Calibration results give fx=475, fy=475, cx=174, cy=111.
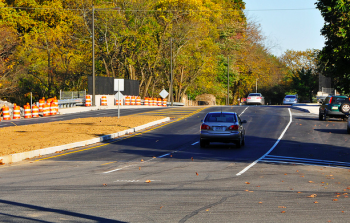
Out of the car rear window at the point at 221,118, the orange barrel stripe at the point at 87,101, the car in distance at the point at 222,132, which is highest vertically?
the orange barrel stripe at the point at 87,101

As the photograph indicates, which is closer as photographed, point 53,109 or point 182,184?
point 182,184

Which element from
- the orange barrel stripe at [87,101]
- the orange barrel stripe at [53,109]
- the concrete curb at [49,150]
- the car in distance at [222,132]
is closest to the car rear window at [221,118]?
the car in distance at [222,132]

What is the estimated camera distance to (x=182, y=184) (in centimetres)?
1120

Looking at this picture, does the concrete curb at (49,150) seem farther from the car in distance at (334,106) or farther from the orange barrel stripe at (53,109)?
A: the orange barrel stripe at (53,109)

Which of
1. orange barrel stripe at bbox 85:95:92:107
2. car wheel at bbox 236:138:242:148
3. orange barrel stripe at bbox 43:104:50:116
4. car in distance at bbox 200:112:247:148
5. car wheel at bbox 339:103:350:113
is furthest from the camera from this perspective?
orange barrel stripe at bbox 85:95:92:107

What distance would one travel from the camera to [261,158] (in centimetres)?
1681

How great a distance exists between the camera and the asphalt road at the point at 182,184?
8.03m

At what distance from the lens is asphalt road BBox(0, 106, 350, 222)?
8031mm

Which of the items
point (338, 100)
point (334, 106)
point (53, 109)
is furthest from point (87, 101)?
point (338, 100)

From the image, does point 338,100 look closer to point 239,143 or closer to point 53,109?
point 239,143

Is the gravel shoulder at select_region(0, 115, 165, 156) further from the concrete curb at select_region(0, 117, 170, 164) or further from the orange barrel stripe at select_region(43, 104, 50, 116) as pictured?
the orange barrel stripe at select_region(43, 104, 50, 116)

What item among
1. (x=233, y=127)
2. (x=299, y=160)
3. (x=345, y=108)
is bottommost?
(x=299, y=160)

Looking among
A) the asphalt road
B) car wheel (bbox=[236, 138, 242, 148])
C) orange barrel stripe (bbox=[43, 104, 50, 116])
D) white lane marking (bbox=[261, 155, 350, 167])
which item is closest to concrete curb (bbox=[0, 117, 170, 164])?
the asphalt road

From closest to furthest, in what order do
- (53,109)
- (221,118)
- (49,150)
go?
(49,150) → (221,118) → (53,109)
